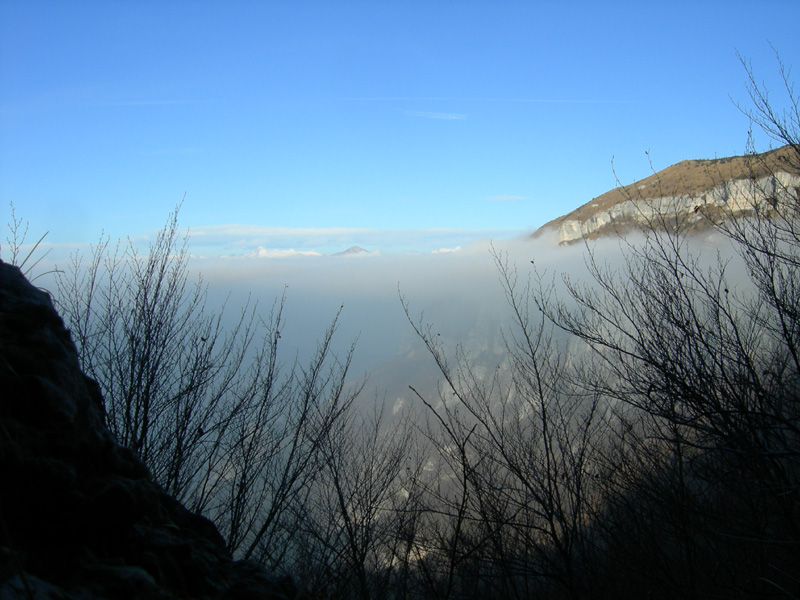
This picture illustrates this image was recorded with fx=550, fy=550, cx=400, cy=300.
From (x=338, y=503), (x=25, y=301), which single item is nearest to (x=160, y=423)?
(x=338, y=503)

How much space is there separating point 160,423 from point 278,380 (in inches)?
109

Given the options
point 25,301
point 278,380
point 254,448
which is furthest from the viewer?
point 278,380

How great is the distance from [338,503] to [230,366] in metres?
3.42

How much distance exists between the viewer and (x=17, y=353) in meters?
2.88

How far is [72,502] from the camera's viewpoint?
8.57 ft

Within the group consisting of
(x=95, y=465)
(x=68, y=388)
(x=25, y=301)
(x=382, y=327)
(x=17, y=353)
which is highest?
(x=25, y=301)

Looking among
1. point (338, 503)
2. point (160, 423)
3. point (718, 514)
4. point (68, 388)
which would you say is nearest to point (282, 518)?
point (338, 503)

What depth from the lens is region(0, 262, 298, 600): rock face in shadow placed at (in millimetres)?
2443

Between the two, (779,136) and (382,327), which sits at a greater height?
(779,136)

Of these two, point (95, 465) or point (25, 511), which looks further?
point (95, 465)

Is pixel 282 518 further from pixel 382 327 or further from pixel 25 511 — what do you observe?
pixel 382 327

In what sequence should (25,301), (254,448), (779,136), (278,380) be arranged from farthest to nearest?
(278,380), (254,448), (779,136), (25,301)

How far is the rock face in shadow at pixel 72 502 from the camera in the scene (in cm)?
244

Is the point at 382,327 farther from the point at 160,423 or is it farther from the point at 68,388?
the point at 68,388
